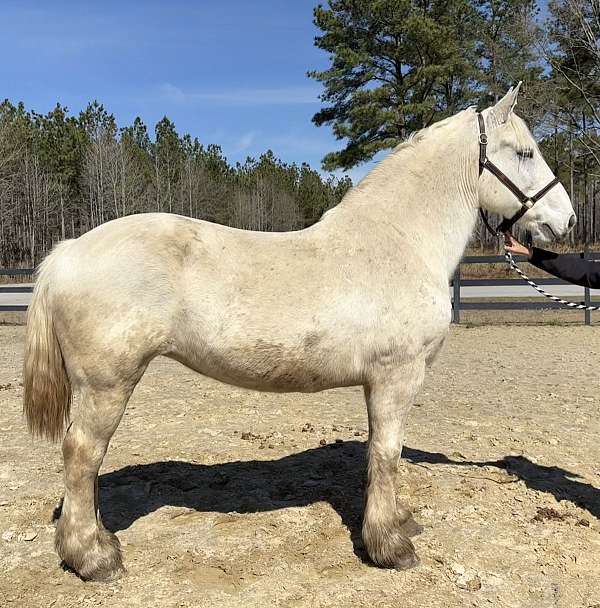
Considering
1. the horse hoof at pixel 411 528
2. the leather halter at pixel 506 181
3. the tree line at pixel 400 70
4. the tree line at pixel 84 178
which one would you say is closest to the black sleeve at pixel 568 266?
the leather halter at pixel 506 181

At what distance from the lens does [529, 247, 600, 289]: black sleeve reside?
3475 millimetres

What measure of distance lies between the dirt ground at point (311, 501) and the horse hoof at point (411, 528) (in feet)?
0.31

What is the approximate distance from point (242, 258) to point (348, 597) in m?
1.78

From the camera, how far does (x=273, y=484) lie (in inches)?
163

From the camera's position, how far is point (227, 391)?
6.82 metres

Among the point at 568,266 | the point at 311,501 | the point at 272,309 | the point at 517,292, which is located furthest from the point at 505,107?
the point at 517,292

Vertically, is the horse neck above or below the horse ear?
below

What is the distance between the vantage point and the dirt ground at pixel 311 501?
2828 mm

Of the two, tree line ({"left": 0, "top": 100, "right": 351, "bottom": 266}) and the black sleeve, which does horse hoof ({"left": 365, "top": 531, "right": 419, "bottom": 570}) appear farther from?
tree line ({"left": 0, "top": 100, "right": 351, "bottom": 266})

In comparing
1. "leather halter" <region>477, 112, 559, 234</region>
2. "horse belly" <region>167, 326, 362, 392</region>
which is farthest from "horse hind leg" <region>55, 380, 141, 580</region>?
"leather halter" <region>477, 112, 559, 234</region>

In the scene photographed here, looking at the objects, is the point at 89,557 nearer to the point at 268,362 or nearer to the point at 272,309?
the point at 268,362

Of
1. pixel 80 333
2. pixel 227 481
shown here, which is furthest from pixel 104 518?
pixel 80 333

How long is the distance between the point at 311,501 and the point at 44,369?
78.8 inches

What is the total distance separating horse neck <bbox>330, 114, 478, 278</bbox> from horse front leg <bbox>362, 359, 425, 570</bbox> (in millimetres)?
696
